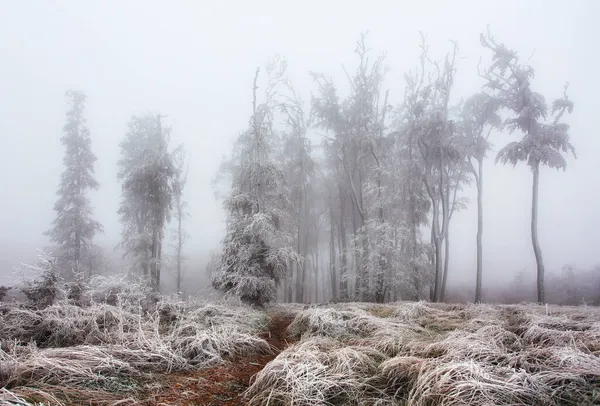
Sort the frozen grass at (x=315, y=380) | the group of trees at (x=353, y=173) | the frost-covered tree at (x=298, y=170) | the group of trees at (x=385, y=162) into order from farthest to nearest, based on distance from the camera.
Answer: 1. the frost-covered tree at (x=298, y=170)
2. the group of trees at (x=353, y=173)
3. the group of trees at (x=385, y=162)
4. the frozen grass at (x=315, y=380)

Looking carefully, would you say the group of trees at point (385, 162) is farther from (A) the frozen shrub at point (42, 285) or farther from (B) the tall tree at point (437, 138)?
(A) the frozen shrub at point (42, 285)

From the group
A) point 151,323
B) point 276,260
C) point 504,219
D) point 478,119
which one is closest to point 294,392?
point 151,323

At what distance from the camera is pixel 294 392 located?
278 cm

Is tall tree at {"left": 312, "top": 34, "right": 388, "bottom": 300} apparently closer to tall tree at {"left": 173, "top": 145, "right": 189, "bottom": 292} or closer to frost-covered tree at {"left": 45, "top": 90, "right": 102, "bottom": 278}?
tall tree at {"left": 173, "top": 145, "right": 189, "bottom": 292}

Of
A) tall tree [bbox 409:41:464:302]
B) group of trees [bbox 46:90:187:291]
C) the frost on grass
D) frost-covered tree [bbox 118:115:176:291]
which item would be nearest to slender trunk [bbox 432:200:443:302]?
tall tree [bbox 409:41:464:302]

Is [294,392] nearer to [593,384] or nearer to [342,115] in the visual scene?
[593,384]

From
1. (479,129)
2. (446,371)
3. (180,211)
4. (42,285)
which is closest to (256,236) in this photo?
(42,285)

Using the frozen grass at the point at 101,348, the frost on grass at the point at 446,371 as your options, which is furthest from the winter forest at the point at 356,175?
the frost on grass at the point at 446,371

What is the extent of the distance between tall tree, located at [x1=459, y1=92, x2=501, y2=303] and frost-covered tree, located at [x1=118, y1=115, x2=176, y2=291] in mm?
14657

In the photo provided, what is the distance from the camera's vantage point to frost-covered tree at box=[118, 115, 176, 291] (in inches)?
576

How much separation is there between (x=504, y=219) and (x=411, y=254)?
790 inches

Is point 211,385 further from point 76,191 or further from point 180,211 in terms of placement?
point 76,191

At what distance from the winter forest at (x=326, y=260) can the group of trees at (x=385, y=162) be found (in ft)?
Result: 0.30

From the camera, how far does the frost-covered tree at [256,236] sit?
387 inches
